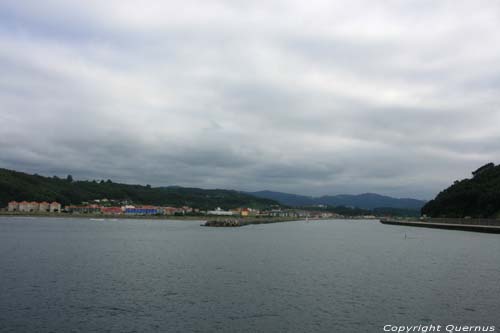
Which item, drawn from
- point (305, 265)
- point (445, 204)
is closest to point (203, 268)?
point (305, 265)

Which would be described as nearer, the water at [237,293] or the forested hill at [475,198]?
the water at [237,293]

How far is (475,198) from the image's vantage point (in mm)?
142000

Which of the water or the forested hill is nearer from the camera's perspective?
the water

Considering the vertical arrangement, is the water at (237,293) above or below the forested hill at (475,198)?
below

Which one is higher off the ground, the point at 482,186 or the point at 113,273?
the point at 482,186

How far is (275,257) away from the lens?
2000 inches

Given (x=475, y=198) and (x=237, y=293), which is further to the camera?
(x=475, y=198)

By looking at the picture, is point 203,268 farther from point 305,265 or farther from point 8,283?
point 8,283

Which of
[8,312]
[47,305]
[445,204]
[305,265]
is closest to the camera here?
[8,312]

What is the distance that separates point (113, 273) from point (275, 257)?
19195mm

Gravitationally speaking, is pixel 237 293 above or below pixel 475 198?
below

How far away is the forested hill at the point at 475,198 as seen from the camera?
129375mm

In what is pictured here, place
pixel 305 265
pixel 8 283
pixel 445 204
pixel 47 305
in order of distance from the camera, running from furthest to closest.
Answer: pixel 445 204 → pixel 305 265 → pixel 8 283 → pixel 47 305

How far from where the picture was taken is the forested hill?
424 feet
